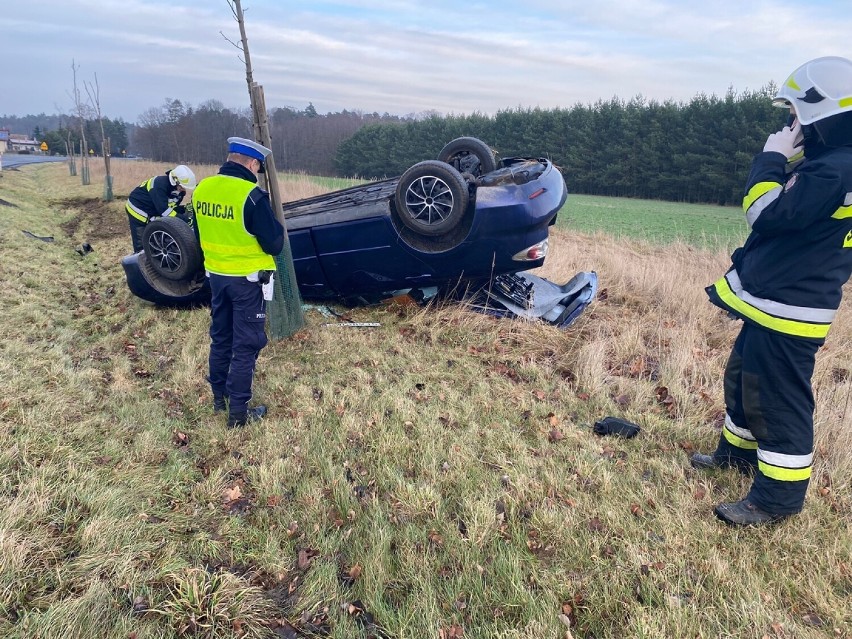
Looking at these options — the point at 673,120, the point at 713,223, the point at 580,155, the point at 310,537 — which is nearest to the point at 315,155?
the point at 580,155

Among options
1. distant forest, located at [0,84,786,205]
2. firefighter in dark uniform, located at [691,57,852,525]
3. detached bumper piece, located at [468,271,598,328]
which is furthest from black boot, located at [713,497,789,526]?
distant forest, located at [0,84,786,205]

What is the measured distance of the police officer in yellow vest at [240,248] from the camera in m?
3.31

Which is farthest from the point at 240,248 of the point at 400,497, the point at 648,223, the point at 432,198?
the point at 648,223

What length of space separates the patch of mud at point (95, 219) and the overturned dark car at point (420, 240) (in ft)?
21.0

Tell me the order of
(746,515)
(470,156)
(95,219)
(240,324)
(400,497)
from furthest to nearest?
(95,219) < (470,156) < (240,324) < (400,497) < (746,515)

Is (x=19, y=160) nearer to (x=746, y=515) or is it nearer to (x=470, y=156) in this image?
(x=470, y=156)

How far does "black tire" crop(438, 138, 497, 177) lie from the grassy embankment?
2071mm

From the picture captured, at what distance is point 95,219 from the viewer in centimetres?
1334

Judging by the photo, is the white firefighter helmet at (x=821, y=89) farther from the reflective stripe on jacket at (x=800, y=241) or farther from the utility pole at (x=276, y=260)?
the utility pole at (x=276, y=260)

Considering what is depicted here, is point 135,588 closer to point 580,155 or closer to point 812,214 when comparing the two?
point 812,214

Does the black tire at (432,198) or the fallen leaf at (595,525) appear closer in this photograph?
the fallen leaf at (595,525)

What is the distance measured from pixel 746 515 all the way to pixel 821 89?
1944 millimetres

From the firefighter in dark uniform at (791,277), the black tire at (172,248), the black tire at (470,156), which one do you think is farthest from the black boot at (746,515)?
the black tire at (172,248)

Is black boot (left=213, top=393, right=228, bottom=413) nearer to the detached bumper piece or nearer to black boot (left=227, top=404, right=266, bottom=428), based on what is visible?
black boot (left=227, top=404, right=266, bottom=428)
